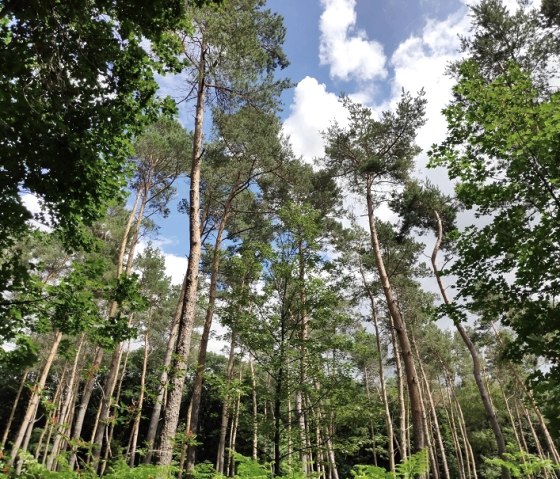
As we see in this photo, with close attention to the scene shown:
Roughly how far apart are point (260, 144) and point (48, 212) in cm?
743

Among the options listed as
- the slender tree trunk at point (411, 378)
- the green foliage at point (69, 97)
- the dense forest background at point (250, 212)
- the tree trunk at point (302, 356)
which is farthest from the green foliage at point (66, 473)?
the slender tree trunk at point (411, 378)

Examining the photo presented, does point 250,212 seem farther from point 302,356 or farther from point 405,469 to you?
point 405,469

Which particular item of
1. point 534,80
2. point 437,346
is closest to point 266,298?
point 534,80

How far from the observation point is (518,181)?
5949 mm

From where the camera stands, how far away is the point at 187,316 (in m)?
6.46

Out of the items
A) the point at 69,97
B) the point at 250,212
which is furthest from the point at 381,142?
the point at 69,97

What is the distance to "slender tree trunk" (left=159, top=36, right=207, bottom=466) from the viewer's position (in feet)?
18.0

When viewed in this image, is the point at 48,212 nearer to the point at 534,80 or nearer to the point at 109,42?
the point at 109,42

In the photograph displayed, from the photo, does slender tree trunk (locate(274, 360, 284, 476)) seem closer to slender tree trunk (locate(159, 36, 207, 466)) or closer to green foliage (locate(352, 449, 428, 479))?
slender tree trunk (locate(159, 36, 207, 466))

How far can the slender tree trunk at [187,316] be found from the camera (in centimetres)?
550

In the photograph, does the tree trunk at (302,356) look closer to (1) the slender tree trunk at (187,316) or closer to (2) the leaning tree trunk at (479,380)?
(1) the slender tree trunk at (187,316)

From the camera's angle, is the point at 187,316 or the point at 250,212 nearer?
the point at 187,316

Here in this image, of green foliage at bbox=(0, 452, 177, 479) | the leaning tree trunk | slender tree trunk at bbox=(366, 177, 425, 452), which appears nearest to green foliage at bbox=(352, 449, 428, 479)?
green foliage at bbox=(0, 452, 177, 479)

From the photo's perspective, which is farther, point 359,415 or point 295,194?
point 295,194
